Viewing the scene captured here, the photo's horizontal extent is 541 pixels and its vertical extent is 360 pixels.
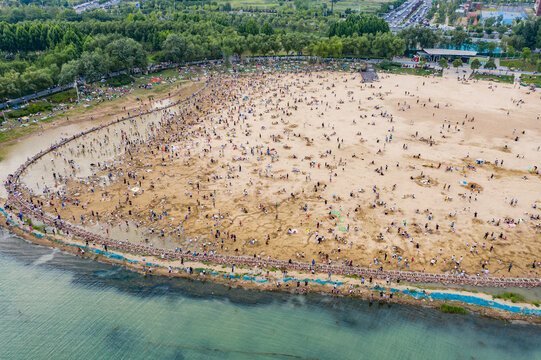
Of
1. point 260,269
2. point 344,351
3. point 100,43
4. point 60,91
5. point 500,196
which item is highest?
point 100,43

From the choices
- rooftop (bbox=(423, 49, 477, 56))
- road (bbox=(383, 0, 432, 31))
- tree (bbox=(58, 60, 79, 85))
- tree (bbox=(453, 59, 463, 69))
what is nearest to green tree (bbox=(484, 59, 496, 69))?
tree (bbox=(453, 59, 463, 69))

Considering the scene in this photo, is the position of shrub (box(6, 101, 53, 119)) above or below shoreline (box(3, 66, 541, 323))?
above

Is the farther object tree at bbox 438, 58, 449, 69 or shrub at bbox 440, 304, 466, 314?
tree at bbox 438, 58, 449, 69

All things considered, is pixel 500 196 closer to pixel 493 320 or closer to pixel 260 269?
pixel 493 320

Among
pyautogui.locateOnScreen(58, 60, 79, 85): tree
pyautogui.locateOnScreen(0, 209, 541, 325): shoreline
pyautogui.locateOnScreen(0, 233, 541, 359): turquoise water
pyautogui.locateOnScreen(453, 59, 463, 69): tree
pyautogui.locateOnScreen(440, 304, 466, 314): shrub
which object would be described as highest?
pyautogui.locateOnScreen(453, 59, 463, 69): tree

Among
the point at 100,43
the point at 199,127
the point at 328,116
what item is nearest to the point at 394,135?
the point at 328,116

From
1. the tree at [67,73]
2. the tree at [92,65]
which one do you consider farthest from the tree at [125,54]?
the tree at [67,73]

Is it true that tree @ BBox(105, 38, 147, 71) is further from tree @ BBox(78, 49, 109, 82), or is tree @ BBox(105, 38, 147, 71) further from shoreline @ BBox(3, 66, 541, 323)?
shoreline @ BBox(3, 66, 541, 323)
